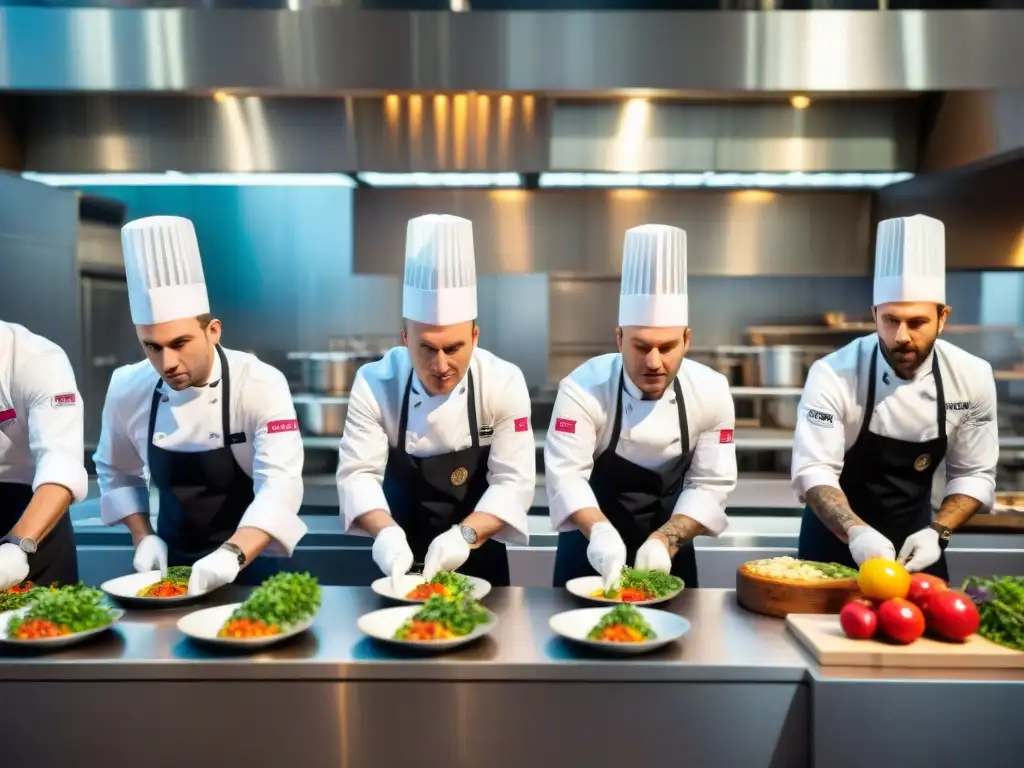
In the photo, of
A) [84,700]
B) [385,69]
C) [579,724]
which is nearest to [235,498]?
[84,700]

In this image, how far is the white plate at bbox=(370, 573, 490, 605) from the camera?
2.17 metres

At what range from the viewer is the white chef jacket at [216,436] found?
2.47 m

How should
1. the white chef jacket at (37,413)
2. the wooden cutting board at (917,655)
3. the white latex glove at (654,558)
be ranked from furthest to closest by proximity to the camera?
the white chef jacket at (37,413) < the white latex glove at (654,558) < the wooden cutting board at (917,655)

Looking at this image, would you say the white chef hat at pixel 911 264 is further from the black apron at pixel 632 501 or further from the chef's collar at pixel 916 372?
the black apron at pixel 632 501

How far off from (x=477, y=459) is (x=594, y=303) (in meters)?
2.61

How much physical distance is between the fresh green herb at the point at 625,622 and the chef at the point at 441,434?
57 cm

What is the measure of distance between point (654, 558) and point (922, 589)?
2.19 ft

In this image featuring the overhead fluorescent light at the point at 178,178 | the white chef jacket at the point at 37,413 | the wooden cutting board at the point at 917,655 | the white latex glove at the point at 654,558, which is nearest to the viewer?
the wooden cutting board at the point at 917,655

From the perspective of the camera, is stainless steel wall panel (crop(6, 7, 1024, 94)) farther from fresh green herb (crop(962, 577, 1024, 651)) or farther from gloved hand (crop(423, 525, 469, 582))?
fresh green herb (crop(962, 577, 1024, 651))

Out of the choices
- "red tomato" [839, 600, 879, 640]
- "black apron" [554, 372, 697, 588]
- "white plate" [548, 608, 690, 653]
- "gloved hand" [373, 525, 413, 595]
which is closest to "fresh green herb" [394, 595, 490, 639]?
"white plate" [548, 608, 690, 653]

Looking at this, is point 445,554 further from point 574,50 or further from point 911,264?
point 574,50

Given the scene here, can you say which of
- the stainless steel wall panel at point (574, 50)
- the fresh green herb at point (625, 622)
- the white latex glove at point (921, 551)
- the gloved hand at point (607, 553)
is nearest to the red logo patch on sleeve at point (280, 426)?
the gloved hand at point (607, 553)

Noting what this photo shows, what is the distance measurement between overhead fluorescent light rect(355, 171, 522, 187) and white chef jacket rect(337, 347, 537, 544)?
165 cm

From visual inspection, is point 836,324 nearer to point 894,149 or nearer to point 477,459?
point 894,149
